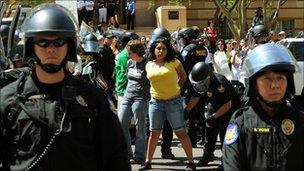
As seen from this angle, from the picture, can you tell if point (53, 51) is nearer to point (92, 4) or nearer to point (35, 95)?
point (35, 95)

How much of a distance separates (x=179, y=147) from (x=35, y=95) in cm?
745

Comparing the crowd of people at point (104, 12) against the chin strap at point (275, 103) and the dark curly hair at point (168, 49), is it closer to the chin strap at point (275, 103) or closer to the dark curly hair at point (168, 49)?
the dark curly hair at point (168, 49)

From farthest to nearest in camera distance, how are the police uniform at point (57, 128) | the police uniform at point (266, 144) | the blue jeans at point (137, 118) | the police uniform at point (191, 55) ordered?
1. the police uniform at point (191, 55)
2. the blue jeans at point (137, 118)
3. the police uniform at point (266, 144)
4. the police uniform at point (57, 128)

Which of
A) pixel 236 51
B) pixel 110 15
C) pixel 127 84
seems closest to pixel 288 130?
pixel 127 84

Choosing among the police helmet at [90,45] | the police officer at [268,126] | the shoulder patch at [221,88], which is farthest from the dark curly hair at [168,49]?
the police officer at [268,126]

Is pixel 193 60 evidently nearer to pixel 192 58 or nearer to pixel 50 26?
pixel 192 58

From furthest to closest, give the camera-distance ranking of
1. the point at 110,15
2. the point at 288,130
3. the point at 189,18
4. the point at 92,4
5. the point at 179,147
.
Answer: the point at 189,18 → the point at 110,15 → the point at 92,4 → the point at 179,147 → the point at 288,130

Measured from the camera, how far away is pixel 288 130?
3.58 metres

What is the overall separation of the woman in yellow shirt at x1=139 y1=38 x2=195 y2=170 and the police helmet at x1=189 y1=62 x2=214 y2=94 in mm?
317

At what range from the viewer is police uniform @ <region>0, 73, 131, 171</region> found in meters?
3.19

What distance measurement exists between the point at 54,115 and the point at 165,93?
205 inches

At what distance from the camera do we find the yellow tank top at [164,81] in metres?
8.40

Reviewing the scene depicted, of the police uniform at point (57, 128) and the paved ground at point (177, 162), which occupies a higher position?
the police uniform at point (57, 128)

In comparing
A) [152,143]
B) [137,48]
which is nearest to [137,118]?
[152,143]
